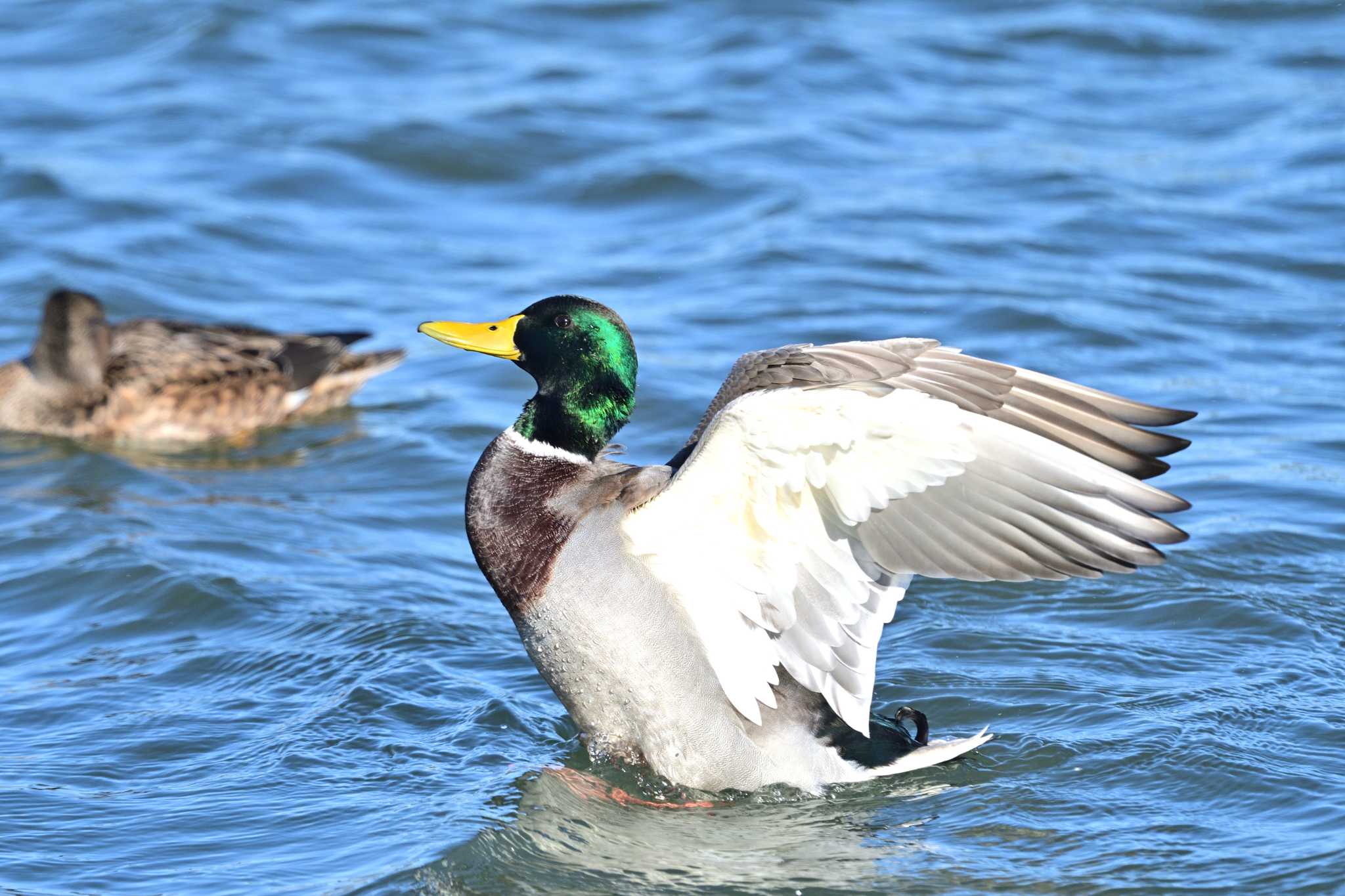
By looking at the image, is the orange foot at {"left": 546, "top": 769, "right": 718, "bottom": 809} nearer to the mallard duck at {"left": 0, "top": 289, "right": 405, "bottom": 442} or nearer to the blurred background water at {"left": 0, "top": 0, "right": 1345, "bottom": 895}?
the blurred background water at {"left": 0, "top": 0, "right": 1345, "bottom": 895}

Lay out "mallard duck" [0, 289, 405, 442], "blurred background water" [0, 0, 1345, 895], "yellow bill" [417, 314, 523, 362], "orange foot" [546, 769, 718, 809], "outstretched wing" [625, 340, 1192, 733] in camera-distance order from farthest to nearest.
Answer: "mallard duck" [0, 289, 405, 442] < "yellow bill" [417, 314, 523, 362] < "orange foot" [546, 769, 718, 809] < "blurred background water" [0, 0, 1345, 895] < "outstretched wing" [625, 340, 1192, 733]

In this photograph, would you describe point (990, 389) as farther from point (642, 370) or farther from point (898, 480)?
point (642, 370)

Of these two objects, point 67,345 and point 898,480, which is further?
point 67,345

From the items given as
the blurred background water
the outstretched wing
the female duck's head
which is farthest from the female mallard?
the female duck's head

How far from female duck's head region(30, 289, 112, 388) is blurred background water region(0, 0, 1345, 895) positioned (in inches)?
17.6

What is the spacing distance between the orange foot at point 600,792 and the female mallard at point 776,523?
0.34 feet

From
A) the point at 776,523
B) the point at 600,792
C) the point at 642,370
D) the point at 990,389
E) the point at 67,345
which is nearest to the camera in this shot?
the point at 990,389

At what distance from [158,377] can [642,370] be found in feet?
8.80

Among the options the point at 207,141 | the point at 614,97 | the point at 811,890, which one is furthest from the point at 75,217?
the point at 811,890

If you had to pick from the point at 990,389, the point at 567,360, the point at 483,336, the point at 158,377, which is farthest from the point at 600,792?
the point at 158,377

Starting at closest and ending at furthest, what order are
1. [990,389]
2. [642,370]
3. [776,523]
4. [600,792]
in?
[990,389] → [776,523] → [600,792] → [642,370]

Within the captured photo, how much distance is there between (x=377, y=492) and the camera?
8422 millimetres

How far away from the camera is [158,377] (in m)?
9.29

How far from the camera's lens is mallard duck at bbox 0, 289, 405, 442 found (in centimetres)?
921
